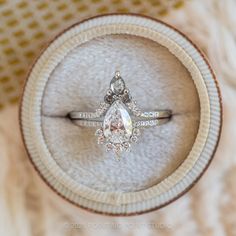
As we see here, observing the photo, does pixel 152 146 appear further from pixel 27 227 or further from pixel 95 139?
pixel 27 227

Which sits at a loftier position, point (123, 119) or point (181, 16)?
point (181, 16)

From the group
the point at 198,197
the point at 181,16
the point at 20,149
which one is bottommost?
the point at 198,197

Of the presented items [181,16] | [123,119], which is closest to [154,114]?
[123,119]

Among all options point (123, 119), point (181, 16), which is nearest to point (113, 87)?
point (123, 119)
